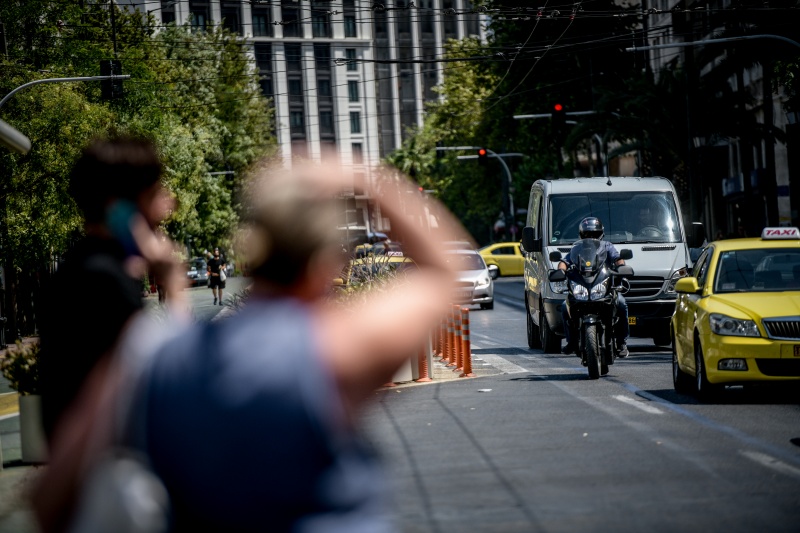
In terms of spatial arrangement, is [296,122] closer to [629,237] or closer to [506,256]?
[506,256]

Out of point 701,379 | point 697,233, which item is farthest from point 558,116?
point 701,379

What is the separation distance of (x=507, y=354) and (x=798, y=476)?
42.6 feet

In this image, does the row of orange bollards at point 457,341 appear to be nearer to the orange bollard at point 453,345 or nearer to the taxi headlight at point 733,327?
the orange bollard at point 453,345

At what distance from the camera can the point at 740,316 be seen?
13.3m

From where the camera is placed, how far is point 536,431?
1179 cm

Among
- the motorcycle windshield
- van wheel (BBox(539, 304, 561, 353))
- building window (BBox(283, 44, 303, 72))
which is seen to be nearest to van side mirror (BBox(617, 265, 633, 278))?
the motorcycle windshield

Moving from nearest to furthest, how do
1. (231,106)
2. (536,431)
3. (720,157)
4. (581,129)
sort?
1. (536,431)
2. (581,129)
3. (720,157)
4. (231,106)

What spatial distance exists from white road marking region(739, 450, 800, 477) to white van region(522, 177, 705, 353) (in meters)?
10.5

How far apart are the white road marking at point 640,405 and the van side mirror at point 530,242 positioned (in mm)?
7274

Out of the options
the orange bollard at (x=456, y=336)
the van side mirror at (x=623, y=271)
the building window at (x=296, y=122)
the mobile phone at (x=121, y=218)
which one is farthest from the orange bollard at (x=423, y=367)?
the building window at (x=296, y=122)

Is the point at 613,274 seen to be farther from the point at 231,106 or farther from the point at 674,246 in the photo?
the point at 231,106

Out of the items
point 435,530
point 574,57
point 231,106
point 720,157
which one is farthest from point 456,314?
point 231,106

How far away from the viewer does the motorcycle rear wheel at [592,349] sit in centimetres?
1616

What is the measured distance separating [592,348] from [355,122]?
113m
